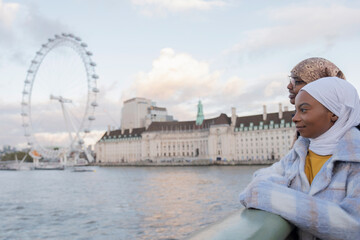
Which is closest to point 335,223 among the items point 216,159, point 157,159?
point 216,159

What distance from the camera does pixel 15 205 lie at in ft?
60.7

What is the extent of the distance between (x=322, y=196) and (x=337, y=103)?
34cm

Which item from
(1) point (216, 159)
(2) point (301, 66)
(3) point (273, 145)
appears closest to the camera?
(2) point (301, 66)

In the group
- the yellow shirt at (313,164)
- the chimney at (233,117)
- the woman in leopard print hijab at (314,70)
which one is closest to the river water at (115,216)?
the woman in leopard print hijab at (314,70)

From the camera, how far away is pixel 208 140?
8081cm

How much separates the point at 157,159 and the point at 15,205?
69940mm

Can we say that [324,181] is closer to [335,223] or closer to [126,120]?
[335,223]

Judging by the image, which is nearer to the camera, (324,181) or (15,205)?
(324,181)

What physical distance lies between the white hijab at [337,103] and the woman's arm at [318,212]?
9.0 inches

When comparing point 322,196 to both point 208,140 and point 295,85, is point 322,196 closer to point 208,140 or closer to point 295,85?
point 295,85

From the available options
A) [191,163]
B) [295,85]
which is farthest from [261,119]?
[295,85]

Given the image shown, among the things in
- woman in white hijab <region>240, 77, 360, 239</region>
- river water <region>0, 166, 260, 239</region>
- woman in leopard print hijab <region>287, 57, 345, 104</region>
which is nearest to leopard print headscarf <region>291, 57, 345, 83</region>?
woman in leopard print hijab <region>287, 57, 345, 104</region>

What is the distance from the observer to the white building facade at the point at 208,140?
72312mm

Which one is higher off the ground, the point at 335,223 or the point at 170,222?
the point at 335,223
